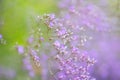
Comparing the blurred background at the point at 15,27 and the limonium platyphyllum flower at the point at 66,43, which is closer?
the limonium platyphyllum flower at the point at 66,43

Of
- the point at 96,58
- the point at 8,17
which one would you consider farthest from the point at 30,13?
the point at 96,58

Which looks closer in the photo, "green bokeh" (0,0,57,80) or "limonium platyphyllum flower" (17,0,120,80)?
"limonium platyphyllum flower" (17,0,120,80)

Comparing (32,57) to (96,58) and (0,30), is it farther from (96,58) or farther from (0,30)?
(96,58)

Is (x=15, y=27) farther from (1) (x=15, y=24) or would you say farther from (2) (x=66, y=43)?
(2) (x=66, y=43)

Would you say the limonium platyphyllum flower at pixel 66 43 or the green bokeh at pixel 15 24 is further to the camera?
the green bokeh at pixel 15 24
